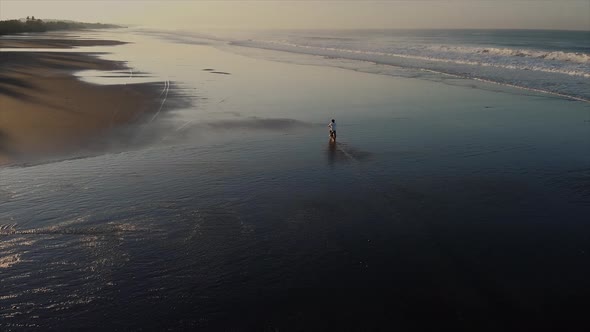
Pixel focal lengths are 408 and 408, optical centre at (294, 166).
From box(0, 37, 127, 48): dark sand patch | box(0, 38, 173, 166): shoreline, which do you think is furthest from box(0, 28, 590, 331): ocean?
box(0, 37, 127, 48): dark sand patch

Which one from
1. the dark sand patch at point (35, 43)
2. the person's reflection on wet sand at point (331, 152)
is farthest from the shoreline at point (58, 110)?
the dark sand patch at point (35, 43)

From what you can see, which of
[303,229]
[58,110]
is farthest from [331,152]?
[58,110]

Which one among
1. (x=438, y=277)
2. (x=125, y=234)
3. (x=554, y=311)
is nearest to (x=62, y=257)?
(x=125, y=234)

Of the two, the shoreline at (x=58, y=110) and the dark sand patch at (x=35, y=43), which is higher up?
the dark sand patch at (x=35, y=43)

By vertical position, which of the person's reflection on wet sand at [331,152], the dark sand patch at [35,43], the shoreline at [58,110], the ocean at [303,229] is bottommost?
the ocean at [303,229]

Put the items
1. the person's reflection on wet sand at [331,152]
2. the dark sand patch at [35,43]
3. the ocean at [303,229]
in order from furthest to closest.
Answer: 1. the dark sand patch at [35,43]
2. the person's reflection on wet sand at [331,152]
3. the ocean at [303,229]

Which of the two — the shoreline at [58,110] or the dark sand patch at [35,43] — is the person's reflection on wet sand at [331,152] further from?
the dark sand patch at [35,43]

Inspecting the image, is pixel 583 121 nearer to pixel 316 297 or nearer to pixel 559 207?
pixel 559 207
